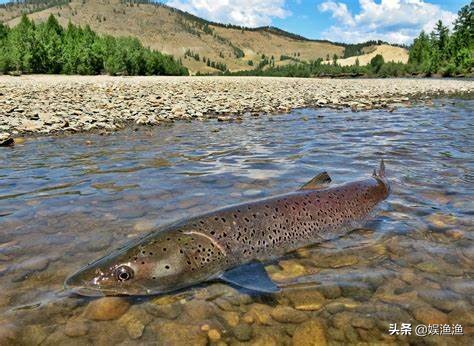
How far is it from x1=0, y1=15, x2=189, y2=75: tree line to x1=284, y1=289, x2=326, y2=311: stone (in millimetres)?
61767

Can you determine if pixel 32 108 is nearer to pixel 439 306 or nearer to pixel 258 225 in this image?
pixel 258 225

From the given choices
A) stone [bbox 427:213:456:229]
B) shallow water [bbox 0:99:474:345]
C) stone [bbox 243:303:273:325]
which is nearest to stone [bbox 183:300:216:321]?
shallow water [bbox 0:99:474:345]

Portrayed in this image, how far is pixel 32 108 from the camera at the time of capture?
15.3 metres

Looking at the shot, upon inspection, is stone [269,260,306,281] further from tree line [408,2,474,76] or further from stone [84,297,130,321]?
tree line [408,2,474,76]

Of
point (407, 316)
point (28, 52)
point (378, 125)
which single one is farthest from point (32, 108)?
point (28, 52)

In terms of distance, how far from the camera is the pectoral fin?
330cm

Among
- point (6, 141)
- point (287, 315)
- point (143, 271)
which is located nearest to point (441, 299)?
Answer: point (287, 315)

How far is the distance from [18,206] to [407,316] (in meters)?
4.68

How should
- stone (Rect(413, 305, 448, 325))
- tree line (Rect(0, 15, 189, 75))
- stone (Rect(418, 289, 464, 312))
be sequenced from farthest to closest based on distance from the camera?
tree line (Rect(0, 15, 189, 75)) < stone (Rect(418, 289, 464, 312)) < stone (Rect(413, 305, 448, 325))

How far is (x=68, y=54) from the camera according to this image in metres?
62.2

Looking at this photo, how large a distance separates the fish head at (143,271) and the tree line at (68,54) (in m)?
61.0

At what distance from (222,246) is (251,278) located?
383 mm

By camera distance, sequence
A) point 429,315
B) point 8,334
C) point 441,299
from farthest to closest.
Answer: point 441,299 < point 429,315 < point 8,334

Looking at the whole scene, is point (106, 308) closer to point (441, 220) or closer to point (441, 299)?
point (441, 299)
